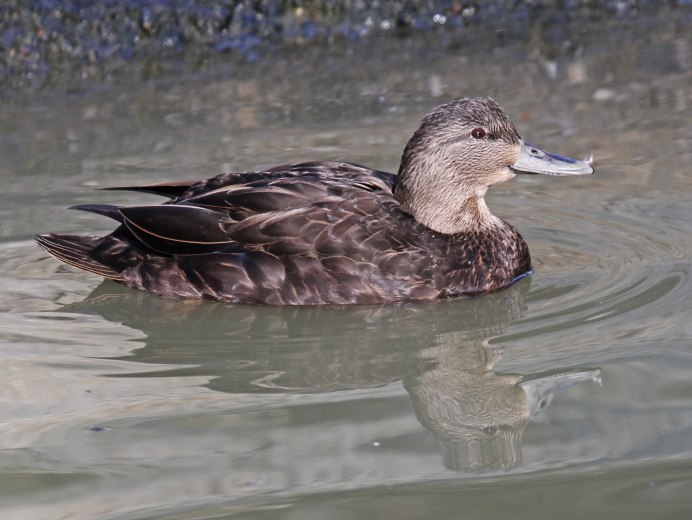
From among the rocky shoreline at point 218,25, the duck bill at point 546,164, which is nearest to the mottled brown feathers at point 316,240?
the duck bill at point 546,164

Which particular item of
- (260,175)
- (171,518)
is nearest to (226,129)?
(260,175)

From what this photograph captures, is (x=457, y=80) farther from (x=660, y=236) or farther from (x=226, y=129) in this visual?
(x=660, y=236)

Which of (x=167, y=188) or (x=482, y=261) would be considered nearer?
(x=482, y=261)

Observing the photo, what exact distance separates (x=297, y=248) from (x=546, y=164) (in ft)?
4.99

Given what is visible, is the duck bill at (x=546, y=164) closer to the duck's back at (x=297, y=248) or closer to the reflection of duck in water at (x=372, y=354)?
the duck's back at (x=297, y=248)

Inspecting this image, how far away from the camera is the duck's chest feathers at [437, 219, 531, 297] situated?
7.31 m

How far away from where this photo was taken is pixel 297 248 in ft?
23.7

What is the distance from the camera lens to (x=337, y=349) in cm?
660

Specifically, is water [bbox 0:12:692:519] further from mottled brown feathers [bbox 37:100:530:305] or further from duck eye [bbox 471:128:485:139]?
duck eye [bbox 471:128:485:139]

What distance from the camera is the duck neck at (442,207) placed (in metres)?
7.50

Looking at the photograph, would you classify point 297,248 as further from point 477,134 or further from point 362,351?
point 477,134

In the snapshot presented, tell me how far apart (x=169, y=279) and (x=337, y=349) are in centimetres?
132

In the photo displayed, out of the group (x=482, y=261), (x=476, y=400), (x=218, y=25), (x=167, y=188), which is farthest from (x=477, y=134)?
(x=218, y=25)

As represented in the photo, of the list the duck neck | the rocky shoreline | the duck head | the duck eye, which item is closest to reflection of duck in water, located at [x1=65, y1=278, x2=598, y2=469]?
the duck neck
